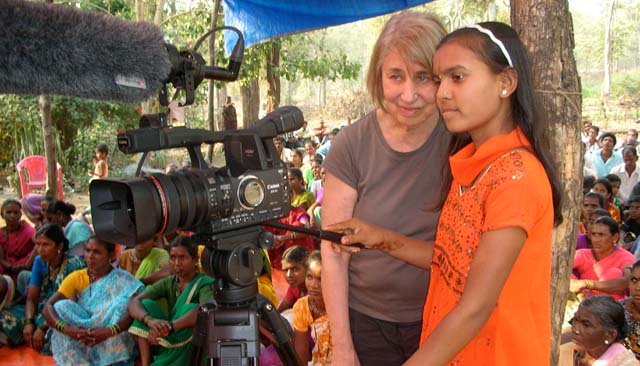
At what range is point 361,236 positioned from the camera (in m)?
1.42

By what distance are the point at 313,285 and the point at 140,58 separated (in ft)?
6.90

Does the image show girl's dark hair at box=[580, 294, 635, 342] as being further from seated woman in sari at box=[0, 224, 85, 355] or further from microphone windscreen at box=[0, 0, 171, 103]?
seated woman in sari at box=[0, 224, 85, 355]

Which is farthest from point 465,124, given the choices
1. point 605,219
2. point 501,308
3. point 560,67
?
point 605,219

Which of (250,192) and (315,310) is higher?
(250,192)

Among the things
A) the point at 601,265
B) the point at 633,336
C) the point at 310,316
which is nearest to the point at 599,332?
the point at 633,336

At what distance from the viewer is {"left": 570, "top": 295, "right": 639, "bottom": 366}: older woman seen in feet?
8.56

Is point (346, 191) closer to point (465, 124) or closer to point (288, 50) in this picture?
point (465, 124)

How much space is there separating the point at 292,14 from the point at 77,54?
10.1ft

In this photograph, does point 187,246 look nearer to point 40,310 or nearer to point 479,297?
point 40,310

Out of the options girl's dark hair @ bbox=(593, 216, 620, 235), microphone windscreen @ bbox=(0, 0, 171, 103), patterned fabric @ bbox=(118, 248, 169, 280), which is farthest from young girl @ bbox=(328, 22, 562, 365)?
patterned fabric @ bbox=(118, 248, 169, 280)

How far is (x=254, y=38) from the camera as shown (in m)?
3.92

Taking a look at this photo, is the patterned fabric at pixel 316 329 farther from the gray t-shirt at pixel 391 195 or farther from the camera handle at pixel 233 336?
the camera handle at pixel 233 336

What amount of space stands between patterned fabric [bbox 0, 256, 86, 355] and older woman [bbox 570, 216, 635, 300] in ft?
10.1

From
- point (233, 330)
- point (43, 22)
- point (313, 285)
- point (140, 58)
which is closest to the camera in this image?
point (43, 22)
